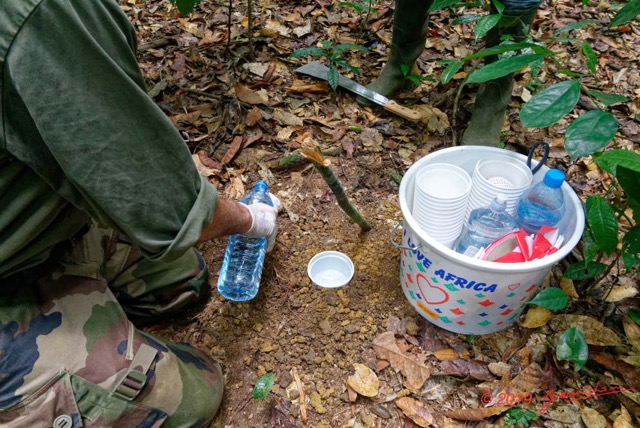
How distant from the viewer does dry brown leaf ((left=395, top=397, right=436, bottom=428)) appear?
157 cm

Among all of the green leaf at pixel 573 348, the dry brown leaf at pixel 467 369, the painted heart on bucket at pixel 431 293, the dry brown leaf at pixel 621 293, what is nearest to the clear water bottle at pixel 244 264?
the painted heart on bucket at pixel 431 293

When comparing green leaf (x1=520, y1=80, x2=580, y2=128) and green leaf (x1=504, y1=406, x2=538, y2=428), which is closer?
green leaf (x1=520, y1=80, x2=580, y2=128)

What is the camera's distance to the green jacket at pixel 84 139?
2.99 feet

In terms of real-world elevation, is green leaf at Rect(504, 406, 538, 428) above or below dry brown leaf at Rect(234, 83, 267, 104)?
below

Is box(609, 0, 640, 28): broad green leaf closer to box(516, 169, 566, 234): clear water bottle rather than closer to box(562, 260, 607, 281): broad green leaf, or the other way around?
box(516, 169, 566, 234): clear water bottle

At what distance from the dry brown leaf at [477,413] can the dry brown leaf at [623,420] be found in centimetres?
32

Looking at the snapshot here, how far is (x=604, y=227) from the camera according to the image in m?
1.37

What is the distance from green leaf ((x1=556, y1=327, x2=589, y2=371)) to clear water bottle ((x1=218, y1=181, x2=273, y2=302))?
1.11 meters

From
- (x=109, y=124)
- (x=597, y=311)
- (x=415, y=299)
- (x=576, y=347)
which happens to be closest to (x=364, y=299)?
(x=415, y=299)

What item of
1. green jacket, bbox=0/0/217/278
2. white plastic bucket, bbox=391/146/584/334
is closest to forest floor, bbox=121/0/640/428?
white plastic bucket, bbox=391/146/584/334

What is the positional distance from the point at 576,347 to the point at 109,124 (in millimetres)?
1528

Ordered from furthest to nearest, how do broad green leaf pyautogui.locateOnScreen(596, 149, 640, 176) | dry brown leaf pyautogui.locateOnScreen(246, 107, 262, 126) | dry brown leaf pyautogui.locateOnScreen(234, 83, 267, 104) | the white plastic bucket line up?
1. dry brown leaf pyautogui.locateOnScreen(234, 83, 267, 104)
2. dry brown leaf pyautogui.locateOnScreen(246, 107, 262, 126)
3. the white plastic bucket
4. broad green leaf pyautogui.locateOnScreen(596, 149, 640, 176)

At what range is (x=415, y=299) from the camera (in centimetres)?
177

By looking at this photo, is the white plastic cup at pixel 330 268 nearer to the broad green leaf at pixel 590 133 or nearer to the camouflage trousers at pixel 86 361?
the camouflage trousers at pixel 86 361
